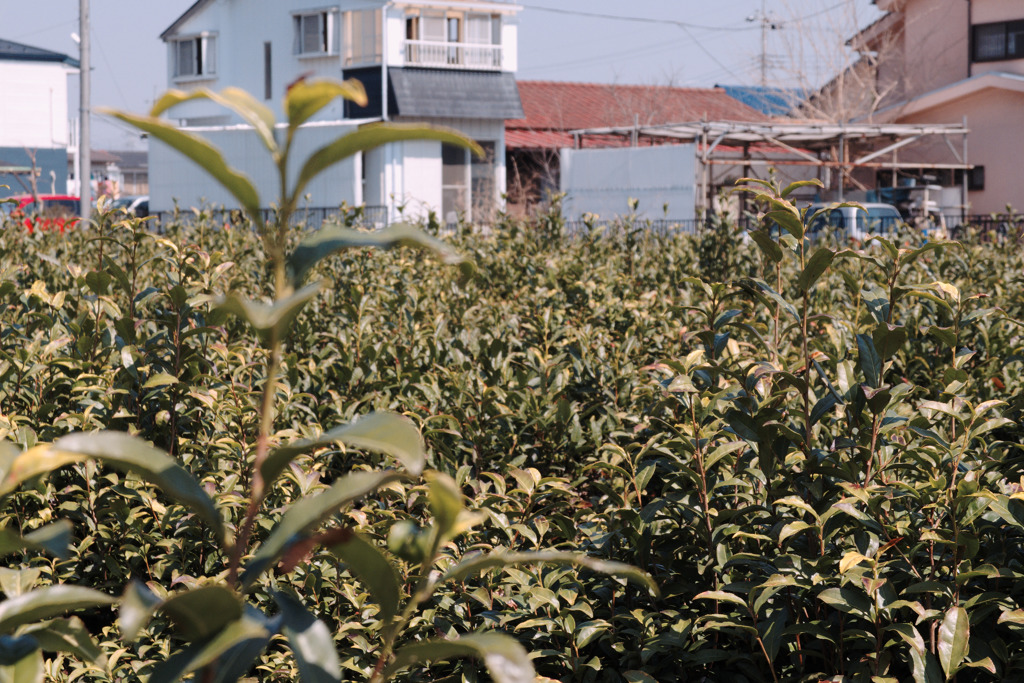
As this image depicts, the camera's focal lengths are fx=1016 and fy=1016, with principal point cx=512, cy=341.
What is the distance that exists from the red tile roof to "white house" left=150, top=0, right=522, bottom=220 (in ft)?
9.58

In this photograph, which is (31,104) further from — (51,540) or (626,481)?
(51,540)

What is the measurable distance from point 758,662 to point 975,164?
102 feet

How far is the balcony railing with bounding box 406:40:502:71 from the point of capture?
3488cm

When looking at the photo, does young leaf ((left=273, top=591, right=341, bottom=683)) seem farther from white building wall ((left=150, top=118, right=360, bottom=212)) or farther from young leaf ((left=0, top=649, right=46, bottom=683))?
white building wall ((left=150, top=118, right=360, bottom=212))

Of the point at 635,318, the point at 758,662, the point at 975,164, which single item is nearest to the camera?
the point at 758,662

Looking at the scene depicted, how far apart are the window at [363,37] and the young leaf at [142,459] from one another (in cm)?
3470

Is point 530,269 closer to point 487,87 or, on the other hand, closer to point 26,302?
point 26,302

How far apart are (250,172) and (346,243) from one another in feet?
113

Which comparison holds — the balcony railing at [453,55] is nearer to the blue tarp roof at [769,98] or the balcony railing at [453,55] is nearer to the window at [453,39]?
the window at [453,39]

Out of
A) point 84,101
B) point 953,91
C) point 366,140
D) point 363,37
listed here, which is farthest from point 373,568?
point 363,37

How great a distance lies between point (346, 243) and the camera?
1.11 meters

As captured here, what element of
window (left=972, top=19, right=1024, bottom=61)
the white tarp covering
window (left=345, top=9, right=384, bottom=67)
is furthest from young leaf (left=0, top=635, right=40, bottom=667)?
window (left=345, top=9, right=384, bottom=67)

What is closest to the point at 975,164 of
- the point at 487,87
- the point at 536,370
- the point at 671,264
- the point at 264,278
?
the point at 487,87

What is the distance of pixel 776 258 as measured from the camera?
109 inches
